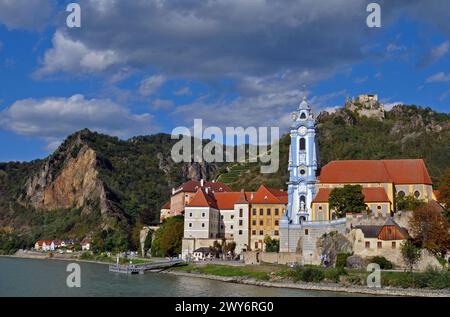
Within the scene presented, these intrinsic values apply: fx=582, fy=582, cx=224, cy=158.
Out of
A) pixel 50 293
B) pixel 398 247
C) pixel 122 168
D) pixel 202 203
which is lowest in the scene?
pixel 50 293

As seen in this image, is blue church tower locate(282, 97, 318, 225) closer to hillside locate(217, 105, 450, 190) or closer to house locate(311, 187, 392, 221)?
house locate(311, 187, 392, 221)

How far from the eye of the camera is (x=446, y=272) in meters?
44.9

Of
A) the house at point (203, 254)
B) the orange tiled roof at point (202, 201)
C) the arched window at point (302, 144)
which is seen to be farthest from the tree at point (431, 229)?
Result: the orange tiled roof at point (202, 201)

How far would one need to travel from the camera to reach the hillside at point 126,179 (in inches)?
4658

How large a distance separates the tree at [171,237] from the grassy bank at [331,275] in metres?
19.0

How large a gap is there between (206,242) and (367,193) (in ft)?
78.0

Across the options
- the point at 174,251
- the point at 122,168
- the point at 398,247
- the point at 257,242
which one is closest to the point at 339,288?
the point at 398,247

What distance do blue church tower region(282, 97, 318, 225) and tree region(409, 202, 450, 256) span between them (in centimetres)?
1792

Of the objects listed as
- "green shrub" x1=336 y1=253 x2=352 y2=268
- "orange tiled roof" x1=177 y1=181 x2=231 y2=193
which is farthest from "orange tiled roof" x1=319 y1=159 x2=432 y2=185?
"orange tiled roof" x1=177 y1=181 x2=231 y2=193

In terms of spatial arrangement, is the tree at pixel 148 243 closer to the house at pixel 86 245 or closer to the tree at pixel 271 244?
the tree at pixel 271 244

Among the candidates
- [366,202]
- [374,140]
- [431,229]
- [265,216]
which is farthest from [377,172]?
[374,140]

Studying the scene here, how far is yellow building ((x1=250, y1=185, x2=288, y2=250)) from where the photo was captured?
77.2 meters
